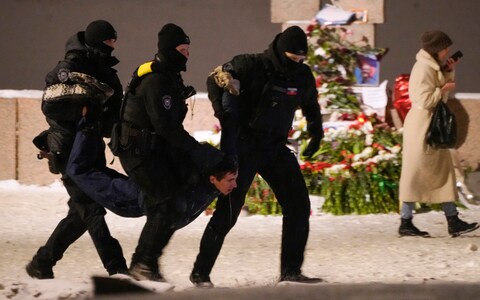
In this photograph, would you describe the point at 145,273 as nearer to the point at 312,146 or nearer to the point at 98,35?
the point at 312,146

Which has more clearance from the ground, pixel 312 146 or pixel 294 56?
pixel 294 56

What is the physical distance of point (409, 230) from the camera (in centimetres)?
1036

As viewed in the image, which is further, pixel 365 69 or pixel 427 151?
pixel 365 69

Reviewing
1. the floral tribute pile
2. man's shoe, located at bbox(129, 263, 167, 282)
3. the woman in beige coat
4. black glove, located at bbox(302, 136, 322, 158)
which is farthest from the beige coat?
man's shoe, located at bbox(129, 263, 167, 282)

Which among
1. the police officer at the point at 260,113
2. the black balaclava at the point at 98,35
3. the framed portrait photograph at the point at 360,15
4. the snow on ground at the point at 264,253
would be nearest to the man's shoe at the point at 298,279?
the snow on ground at the point at 264,253

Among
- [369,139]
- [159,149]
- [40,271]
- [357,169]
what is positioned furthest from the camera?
[369,139]

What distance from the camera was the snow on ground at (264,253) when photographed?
866 centimetres

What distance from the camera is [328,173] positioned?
11.9 metres

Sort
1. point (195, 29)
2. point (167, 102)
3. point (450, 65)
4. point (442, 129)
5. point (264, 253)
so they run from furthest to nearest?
point (195, 29) → point (450, 65) → point (442, 129) → point (264, 253) → point (167, 102)

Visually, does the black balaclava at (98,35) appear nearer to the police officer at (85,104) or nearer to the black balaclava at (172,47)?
the police officer at (85,104)

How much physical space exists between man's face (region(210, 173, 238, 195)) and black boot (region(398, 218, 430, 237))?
288 centimetres

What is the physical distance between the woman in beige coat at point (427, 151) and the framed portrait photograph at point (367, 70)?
97.2 inches

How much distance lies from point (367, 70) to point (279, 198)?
484cm

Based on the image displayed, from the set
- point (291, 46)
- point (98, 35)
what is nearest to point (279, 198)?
point (291, 46)
